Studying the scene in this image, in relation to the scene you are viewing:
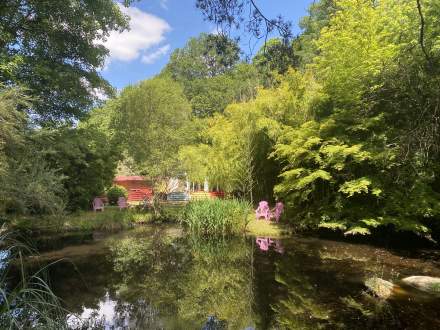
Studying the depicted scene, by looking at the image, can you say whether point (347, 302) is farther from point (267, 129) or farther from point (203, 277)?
point (267, 129)

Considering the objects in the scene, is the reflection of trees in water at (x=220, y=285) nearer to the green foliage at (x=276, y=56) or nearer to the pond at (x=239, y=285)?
the pond at (x=239, y=285)

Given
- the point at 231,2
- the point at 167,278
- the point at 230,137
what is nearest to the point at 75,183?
the point at 230,137

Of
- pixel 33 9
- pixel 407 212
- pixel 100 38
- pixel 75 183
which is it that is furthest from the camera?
pixel 75 183

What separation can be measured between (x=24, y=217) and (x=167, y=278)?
7930 mm

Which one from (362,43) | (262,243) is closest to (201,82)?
(362,43)

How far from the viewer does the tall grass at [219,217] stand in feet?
45.8

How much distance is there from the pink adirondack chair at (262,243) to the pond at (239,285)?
0.21 ft

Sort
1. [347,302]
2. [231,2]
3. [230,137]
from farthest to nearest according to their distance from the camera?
[230,137] < [347,302] < [231,2]

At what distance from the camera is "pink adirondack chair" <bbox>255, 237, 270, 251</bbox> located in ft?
38.3

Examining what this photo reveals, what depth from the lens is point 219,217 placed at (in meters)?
13.9

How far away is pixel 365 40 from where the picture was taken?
11.4 meters

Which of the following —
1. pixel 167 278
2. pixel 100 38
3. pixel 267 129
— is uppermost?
pixel 100 38

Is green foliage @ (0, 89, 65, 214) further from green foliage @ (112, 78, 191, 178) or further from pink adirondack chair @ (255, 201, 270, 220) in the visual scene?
pink adirondack chair @ (255, 201, 270, 220)

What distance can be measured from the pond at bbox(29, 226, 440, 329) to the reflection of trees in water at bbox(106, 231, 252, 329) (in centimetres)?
2
